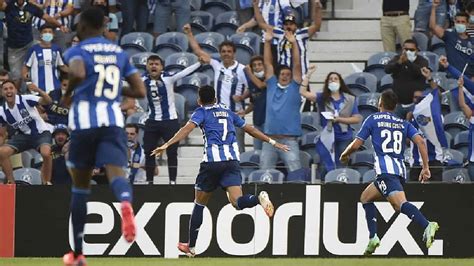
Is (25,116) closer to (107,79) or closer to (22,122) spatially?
(22,122)

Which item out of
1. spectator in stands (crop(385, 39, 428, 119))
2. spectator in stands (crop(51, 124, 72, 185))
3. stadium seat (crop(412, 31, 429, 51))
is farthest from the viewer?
stadium seat (crop(412, 31, 429, 51))

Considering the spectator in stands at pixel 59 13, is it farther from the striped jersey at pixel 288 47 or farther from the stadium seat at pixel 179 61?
the striped jersey at pixel 288 47

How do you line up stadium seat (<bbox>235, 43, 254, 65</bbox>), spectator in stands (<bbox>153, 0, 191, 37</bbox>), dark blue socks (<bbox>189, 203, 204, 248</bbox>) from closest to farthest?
dark blue socks (<bbox>189, 203, 204, 248</bbox>), stadium seat (<bbox>235, 43, 254, 65</bbox>), spectator in stands (<bbox>153, 0, 191, 37</bbox>)

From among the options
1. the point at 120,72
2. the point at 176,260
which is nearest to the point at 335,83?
the point at 176,260

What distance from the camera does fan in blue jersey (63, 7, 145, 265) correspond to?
11867 millimetres

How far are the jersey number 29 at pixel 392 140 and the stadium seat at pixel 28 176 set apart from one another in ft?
16.1

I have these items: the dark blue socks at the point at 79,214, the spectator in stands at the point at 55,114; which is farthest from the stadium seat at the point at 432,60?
the dark blue socks at the point at 79,214

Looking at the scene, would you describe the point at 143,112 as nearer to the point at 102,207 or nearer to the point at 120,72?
the point at 102,207

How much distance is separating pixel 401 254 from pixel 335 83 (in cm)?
261

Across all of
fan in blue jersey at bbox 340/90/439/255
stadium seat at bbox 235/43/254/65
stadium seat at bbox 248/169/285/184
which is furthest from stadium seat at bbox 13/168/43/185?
fan in blue jersey at bbox 340/90/439/255

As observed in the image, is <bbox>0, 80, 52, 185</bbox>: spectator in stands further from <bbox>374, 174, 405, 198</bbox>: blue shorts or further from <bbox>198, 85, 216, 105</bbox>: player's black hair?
<bbox>374, 174, 405, 198</bbox>: blue shorts

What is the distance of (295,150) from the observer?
733 inches

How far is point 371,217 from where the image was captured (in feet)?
53.2

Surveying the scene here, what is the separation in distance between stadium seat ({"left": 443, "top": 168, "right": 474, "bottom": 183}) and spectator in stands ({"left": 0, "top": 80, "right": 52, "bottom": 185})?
5.14m
